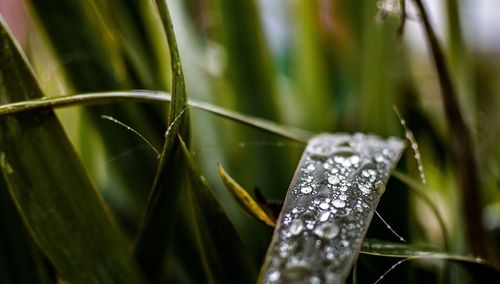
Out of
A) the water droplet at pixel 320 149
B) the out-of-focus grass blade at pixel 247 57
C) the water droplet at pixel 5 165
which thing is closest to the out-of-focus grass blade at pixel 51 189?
the water droplet at pixel 5 165

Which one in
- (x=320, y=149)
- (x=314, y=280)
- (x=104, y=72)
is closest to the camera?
(x=314, y=280)

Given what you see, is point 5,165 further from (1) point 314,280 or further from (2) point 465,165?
(2) point 465,165

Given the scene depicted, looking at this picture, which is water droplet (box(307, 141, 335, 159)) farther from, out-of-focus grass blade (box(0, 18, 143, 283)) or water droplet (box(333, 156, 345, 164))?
out-of-focus grass blade (box(0, 18, 143, 283))

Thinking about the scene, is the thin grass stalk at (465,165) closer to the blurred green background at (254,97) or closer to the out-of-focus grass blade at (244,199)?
the blurred green background at (254,97)

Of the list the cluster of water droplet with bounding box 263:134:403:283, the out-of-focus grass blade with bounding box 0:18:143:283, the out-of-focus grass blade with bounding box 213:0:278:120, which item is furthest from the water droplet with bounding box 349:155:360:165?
the out-of-focus grass blade with bounding box 213:0:278:120

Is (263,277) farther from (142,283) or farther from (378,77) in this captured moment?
(378,77)

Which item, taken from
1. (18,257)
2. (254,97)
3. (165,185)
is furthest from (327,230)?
(254,97)
